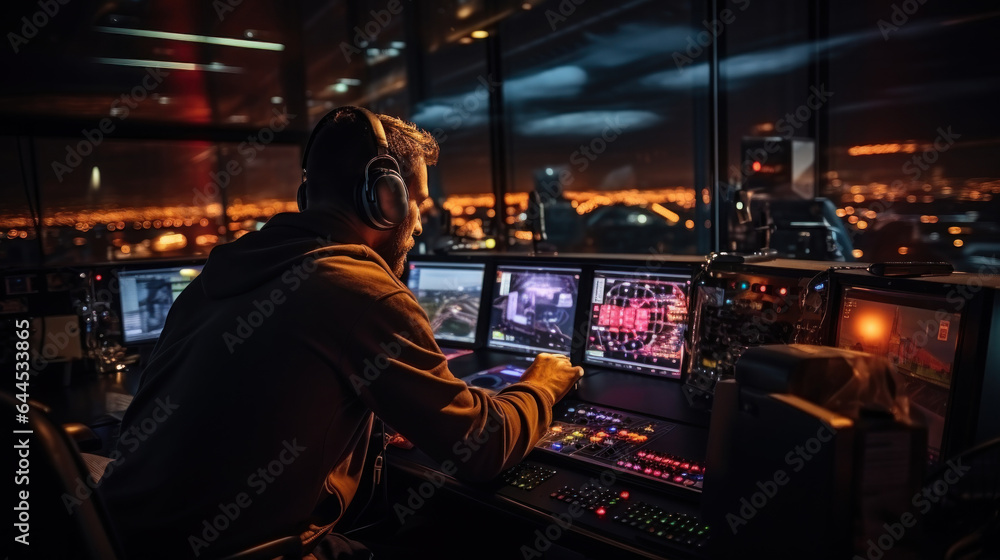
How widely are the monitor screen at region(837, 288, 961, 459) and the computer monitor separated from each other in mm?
579

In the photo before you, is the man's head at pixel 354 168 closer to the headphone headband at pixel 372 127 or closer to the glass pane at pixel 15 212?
the headphone headband at pixel 372 127

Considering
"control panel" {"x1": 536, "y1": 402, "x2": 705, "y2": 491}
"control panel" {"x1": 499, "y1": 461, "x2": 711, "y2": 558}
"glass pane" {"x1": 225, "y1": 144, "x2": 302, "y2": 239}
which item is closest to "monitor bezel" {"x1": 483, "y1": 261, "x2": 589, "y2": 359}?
"control panel" {"x1": 536, "y1": 402, "x2": 705, "y2": 491}

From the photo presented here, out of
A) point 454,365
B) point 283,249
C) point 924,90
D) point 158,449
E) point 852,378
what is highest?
point 924,90

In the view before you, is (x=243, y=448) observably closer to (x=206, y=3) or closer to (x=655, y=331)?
(x=655, y=331)

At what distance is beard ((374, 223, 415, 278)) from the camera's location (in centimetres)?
135

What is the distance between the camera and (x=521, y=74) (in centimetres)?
444

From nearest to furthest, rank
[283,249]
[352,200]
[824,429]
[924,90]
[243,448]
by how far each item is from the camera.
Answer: [824,429]
[243,448]
[283,249]
[352,200]
[924,90]

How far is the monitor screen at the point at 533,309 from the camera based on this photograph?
2.15m

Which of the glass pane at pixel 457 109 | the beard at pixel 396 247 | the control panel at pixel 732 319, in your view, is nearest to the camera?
the beard at pixel 396 247

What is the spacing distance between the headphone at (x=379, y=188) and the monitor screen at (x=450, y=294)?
1215 millimetres

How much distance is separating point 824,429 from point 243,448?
906mm

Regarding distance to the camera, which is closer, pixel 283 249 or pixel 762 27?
pixel 283 249

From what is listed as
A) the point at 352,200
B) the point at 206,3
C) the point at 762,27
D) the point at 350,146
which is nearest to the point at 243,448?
the point at 352,200

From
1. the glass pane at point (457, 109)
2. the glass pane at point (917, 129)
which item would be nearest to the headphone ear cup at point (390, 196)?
the glass pane at point (457, 109)
